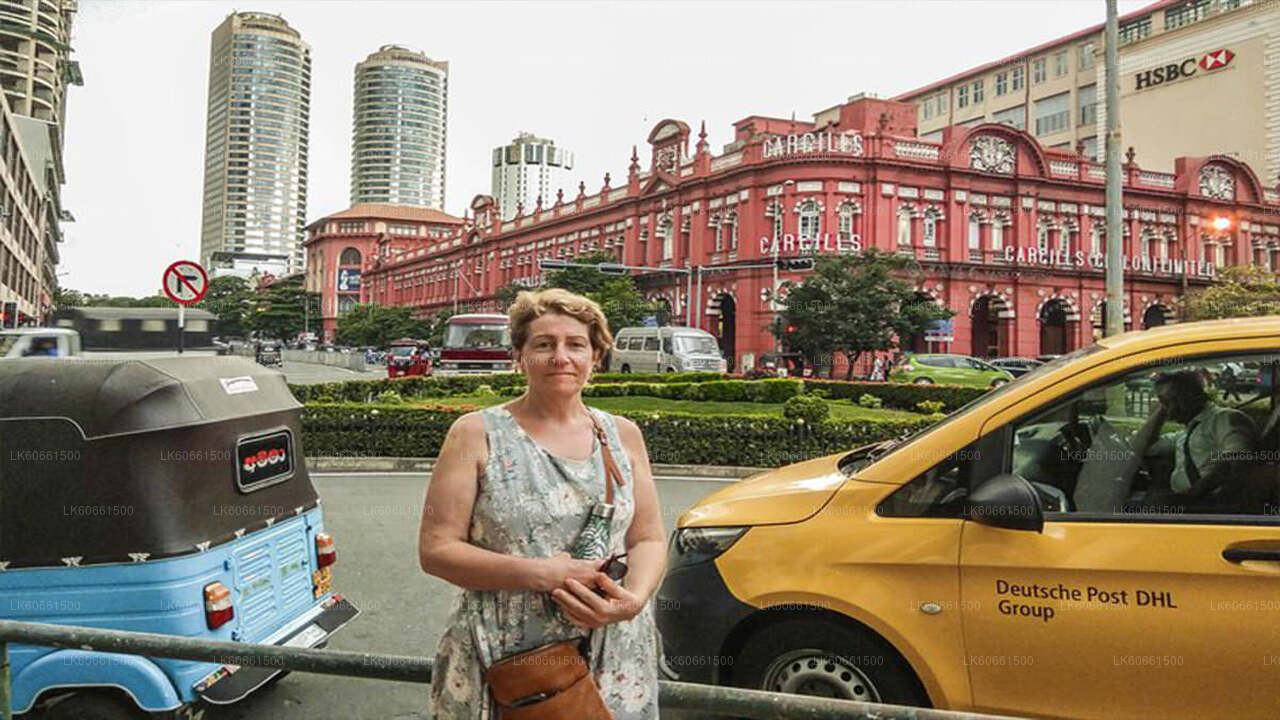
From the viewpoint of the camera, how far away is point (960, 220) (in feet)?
129

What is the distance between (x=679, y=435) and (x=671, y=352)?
712 inches

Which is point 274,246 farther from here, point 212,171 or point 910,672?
point 910,672

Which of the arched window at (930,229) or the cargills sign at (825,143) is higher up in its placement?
the cargills sign at (825,143)

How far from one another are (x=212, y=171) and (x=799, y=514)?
188 metres

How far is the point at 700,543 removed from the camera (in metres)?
3.33

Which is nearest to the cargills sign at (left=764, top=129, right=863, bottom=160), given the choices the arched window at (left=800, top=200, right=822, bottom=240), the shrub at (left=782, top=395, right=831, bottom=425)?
the arched window at (left=800, top=200, right=822, bottom=240)

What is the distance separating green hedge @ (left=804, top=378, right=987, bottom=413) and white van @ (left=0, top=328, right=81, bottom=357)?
15373mm

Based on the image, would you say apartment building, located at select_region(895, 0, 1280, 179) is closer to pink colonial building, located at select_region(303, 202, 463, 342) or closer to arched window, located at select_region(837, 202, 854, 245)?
arched window, located at select_region(837, 202, 854, 245)

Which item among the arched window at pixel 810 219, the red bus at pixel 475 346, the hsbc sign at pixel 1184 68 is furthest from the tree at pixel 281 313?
the hsbc sign at pixel 1184 68

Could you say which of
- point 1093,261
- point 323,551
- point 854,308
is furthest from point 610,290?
point 323,551

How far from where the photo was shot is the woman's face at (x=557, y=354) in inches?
78.1

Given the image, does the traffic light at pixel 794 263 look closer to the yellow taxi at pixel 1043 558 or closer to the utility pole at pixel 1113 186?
the utility pole at pixel 1113 186

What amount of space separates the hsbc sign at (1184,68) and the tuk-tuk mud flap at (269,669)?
213ft

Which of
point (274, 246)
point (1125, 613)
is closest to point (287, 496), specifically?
point (1125, 613)
